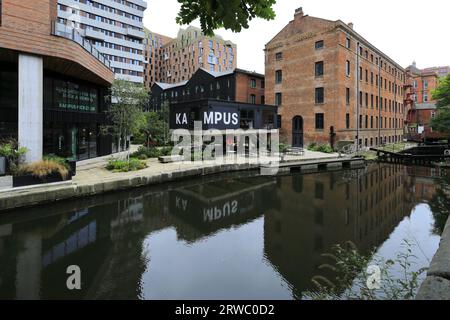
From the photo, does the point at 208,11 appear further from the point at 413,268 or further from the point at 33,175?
the point at 33,175

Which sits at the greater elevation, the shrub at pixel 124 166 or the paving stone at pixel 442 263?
the shrub at pixel 124 166

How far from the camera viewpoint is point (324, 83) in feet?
92.1

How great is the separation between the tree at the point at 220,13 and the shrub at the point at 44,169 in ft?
32.9

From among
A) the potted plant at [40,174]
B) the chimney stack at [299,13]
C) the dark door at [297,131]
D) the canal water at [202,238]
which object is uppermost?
the chimney stack at [299,13]

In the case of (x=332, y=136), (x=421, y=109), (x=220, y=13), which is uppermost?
(x=421, y=109)

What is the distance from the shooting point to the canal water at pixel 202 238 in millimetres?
5448

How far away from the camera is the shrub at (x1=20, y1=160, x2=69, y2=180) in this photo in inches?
405

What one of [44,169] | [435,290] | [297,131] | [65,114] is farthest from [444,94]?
[44,169]

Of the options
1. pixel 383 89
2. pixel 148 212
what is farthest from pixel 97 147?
pixel 383 89

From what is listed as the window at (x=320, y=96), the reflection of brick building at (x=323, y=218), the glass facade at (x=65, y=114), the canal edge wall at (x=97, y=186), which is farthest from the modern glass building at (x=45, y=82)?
the window at (x=320, y=96)

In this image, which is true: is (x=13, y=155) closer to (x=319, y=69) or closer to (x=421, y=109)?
(x=319, y=69)

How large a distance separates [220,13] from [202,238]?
6.72 metres

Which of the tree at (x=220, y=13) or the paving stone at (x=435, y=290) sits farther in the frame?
the paving stone at (x=435, y=290)

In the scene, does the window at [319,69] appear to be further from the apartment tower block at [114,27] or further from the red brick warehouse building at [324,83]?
the apartment tower block at [114,27]
